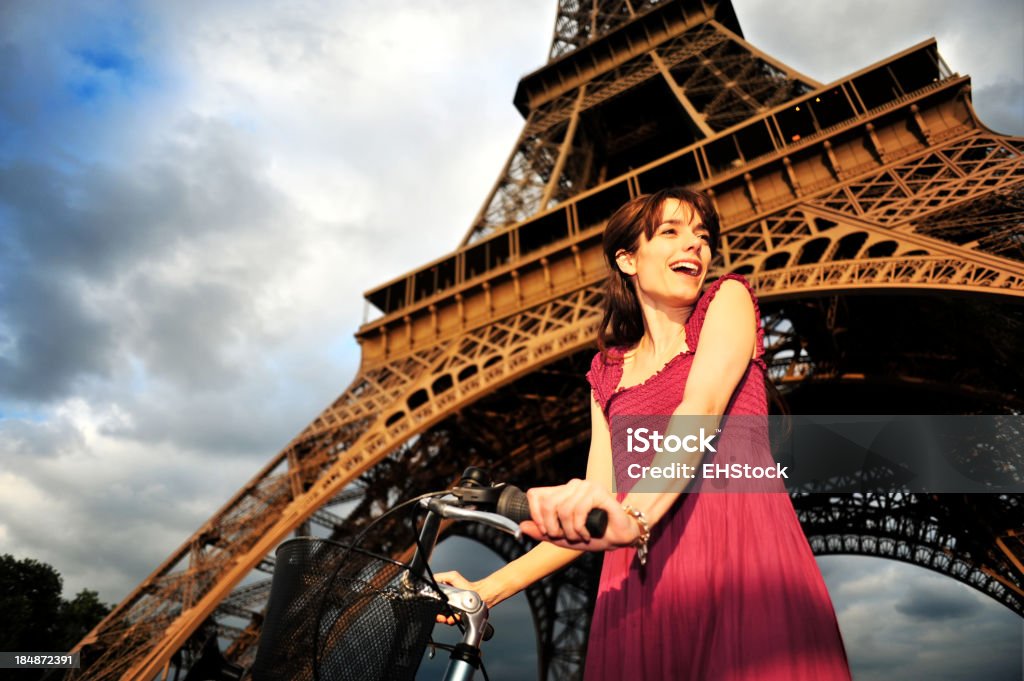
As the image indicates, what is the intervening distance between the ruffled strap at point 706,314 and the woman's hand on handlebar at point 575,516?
2.26 feet

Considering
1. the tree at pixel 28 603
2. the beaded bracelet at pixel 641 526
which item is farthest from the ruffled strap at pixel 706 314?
the tree at pixel 28 603

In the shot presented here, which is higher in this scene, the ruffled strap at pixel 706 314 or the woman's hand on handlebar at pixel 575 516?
the ruffled strap at pixel 706 314

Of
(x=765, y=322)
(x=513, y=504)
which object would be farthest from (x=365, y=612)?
(x=765, y=322)

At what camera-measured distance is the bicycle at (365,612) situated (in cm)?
127

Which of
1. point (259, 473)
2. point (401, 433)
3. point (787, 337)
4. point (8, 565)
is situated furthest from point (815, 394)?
point (8, 565)

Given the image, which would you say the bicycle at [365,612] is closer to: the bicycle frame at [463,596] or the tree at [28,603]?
the bicycle frame at [463,596]

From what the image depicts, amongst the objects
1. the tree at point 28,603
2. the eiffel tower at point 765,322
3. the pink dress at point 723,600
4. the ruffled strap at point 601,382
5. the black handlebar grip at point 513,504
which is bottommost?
the pink dress at point 723,600

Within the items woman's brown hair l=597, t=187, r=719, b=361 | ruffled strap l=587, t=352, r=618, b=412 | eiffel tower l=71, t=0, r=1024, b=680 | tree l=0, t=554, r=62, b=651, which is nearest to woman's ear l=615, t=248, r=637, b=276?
woman's brown hair l=597, t=187, r=719, b=361

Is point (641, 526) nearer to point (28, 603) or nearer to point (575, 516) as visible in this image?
point (575, 516)

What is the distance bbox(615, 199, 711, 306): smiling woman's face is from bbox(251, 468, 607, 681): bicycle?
2.90 ft

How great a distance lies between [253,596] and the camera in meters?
11.5

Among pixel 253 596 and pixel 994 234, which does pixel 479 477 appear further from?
pixel 253 596

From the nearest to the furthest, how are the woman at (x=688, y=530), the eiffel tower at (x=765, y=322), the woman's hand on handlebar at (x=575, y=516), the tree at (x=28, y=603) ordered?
the woman's hand on handlebar at (x=575, y=516) < the woman at (x=688, y=530) < the eiffel tower at (x=765, y=322) < the tree at (x=28, y=603)

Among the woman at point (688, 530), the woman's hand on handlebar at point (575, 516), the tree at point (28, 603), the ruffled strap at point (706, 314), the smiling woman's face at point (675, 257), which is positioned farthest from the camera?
the tree at point (28, 603)
